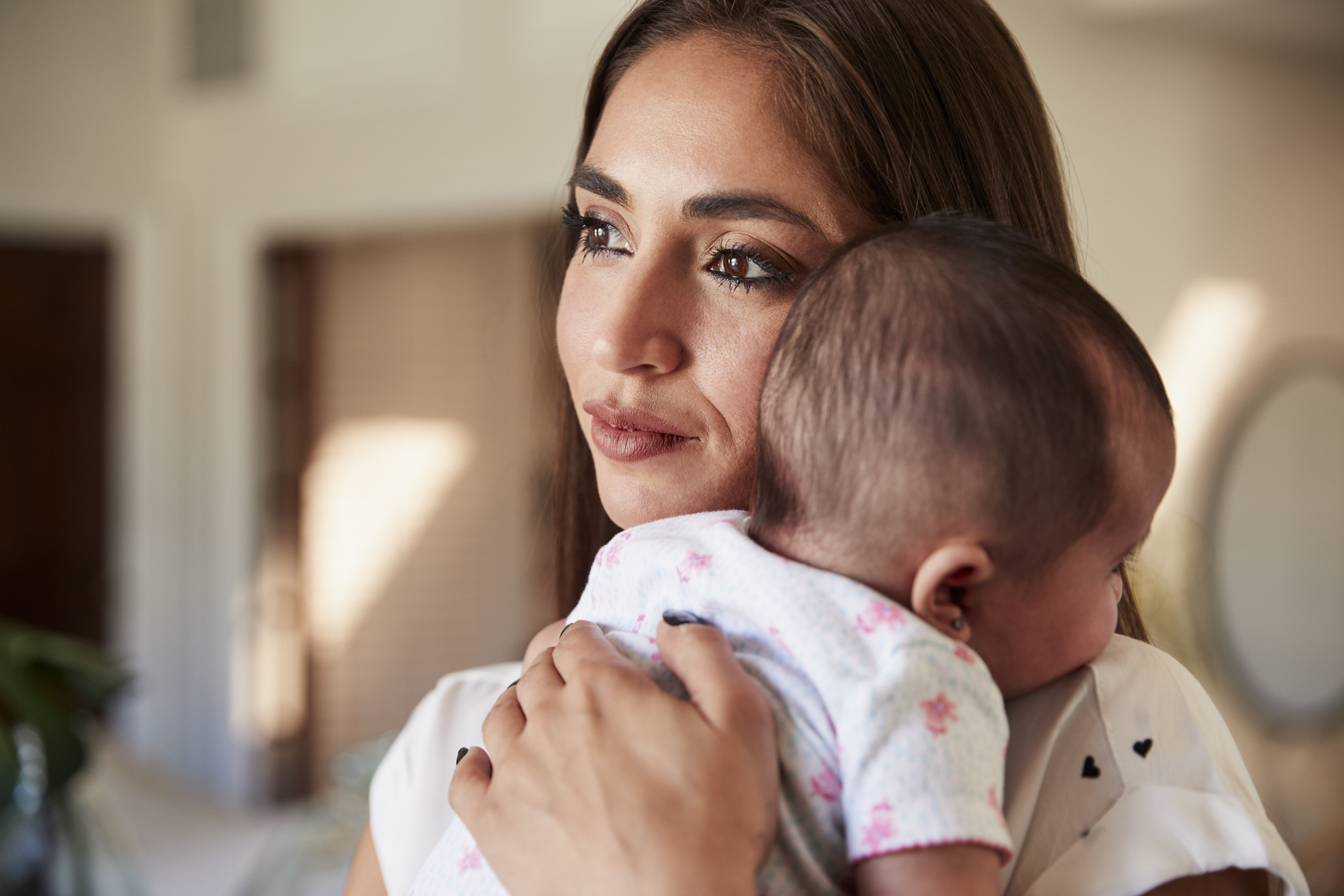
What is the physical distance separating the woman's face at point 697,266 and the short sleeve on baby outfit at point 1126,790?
325 millimetres

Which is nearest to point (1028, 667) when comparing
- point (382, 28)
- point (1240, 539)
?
point (1240, 539)

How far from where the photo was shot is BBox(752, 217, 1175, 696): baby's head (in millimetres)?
632

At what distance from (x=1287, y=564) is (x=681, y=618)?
342 cm

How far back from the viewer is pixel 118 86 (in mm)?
4809

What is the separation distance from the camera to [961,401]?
637 millimetres

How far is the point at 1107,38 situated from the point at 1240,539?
5.44ft

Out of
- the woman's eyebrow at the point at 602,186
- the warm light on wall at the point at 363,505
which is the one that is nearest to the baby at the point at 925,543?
the woman's eyebrow at the point at 602,186

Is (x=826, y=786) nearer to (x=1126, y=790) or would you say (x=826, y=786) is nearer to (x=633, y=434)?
(x=1126, y=790)

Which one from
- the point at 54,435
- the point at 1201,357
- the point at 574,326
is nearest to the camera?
the point at 574,326

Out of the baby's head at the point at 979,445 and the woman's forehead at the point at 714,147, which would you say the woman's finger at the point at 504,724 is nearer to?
the baby's head at the point at 979,445

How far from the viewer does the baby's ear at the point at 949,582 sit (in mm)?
629

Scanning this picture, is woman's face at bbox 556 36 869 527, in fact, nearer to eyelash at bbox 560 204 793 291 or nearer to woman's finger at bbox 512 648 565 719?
eyelash at bbox 560 204 793 291

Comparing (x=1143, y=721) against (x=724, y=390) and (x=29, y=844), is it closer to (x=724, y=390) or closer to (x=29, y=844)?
(x=724, y=390)

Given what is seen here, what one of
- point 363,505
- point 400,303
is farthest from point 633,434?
point 400,303
